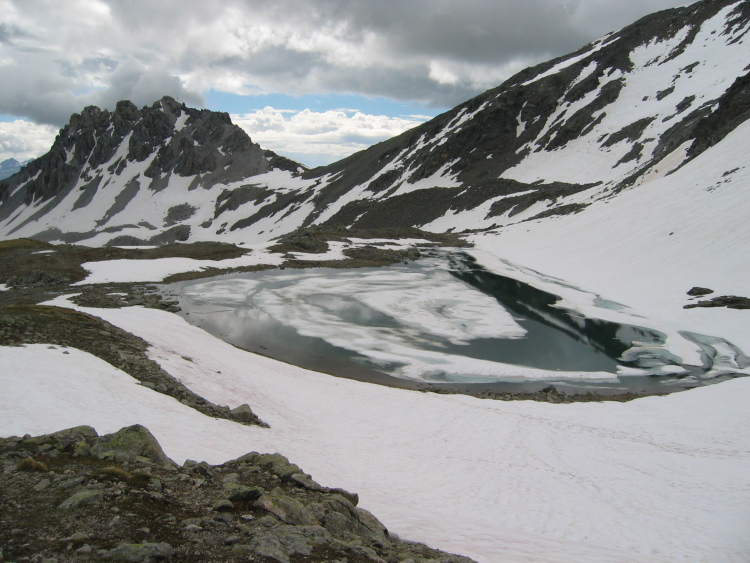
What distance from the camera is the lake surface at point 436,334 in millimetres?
21891

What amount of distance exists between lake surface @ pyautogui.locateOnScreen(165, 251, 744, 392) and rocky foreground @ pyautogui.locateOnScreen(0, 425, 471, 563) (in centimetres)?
1375

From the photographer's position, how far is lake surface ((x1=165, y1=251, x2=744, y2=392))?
21.9m

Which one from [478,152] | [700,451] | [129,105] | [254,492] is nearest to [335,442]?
[254,492]

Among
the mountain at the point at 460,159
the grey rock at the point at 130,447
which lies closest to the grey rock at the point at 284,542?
the grey rock at the point at 130,447

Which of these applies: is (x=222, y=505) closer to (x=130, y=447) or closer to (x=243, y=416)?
(x=130, y=447)

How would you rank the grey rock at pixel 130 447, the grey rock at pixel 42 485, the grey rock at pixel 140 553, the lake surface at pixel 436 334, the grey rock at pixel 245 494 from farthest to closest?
the lake surface at pixel 436 334 → the grey rock at pixel 130 447 → the grey rock at pixel 245 494 → the grey rock at pixel 42 485 → the grey rock at pixel 140 553

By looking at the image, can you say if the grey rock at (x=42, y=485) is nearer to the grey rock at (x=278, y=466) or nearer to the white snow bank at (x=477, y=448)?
the white snow bank at (x=477, y=448)

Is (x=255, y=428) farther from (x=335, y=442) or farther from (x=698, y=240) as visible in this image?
(x=698, y=240)

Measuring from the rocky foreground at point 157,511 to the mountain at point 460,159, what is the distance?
193ft

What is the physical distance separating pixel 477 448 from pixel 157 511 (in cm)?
972

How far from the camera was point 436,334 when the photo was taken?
27.7m

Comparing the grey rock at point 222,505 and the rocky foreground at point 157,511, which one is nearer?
the rocky foreground at point 157,511

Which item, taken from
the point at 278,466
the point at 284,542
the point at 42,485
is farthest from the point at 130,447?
the point at 284,542

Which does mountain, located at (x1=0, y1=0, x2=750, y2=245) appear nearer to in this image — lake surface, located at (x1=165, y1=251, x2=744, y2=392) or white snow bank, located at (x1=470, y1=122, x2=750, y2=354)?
white snow bank, located at (x1=470, y1=122, x2=750, y2=354)
